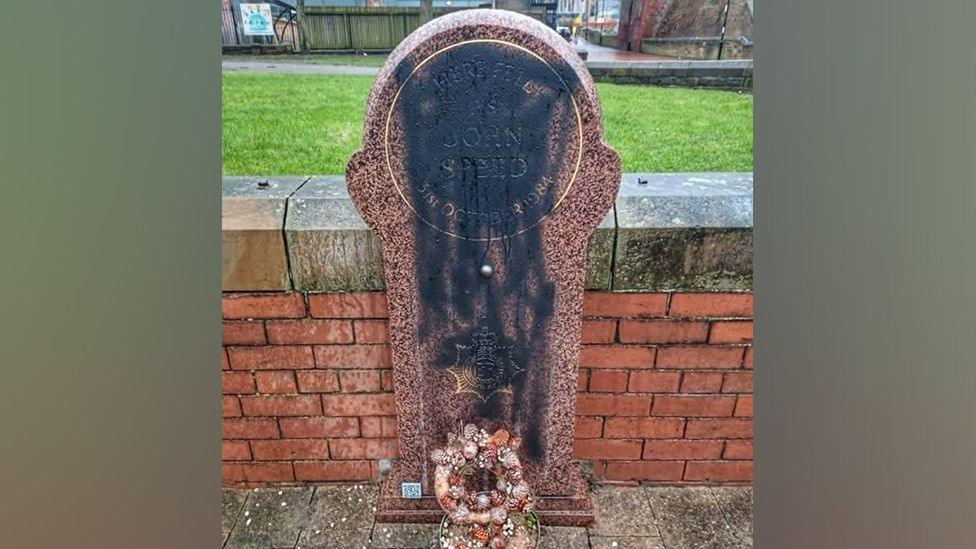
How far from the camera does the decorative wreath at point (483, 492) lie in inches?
74.2

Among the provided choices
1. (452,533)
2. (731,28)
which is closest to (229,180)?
(452,533)

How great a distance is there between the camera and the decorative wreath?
189 cm

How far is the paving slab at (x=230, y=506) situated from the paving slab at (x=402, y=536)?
0.63 metres

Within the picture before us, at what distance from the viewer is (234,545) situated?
2117 mm

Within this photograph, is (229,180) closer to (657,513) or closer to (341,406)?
(341,406)

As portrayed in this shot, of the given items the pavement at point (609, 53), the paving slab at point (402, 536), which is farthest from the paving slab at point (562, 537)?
the pavement at point (609, 53)

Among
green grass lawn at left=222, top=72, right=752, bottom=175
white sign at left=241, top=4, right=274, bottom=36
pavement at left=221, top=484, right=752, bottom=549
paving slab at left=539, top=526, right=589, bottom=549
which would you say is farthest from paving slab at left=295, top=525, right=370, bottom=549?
white sign at left=241, top=4, right=274, bottom=36

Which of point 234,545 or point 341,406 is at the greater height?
point 341,406

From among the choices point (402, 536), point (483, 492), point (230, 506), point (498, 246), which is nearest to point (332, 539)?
point (402, 536)

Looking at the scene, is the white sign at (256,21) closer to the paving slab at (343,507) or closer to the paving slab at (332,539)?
the paving slab at (343,507)

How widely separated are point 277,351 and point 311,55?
784 cm

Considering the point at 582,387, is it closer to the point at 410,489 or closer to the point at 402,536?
the point at 410,489

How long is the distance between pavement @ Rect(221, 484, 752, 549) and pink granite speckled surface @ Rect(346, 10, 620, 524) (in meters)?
0.13

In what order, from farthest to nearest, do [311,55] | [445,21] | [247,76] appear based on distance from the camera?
[311,55]
[247,76]
[445,21]
